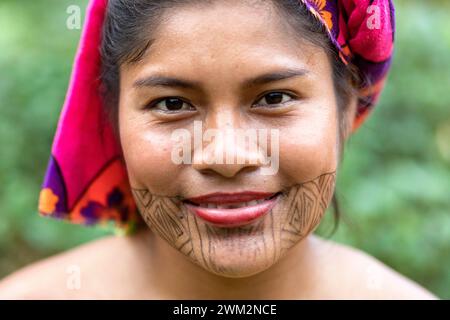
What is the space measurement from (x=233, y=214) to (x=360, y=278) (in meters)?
0.71

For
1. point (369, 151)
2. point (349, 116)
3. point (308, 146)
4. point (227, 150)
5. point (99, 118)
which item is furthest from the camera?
point (369, 151)

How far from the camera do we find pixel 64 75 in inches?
143

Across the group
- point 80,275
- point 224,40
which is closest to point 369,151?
point 80,275

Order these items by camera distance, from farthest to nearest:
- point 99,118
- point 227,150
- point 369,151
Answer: point 369,151 → point 99,118 → point 227,150

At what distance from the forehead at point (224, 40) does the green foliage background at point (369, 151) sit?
129 centimetres

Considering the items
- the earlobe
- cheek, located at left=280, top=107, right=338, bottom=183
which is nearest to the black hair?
the earlobe

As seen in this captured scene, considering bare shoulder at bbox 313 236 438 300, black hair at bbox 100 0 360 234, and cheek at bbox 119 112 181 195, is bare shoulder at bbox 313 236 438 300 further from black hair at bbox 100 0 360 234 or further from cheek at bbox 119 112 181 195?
cheek at bbox 119 112 181 195

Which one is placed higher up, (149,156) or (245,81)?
(245,81)

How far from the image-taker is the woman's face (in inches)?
61.9

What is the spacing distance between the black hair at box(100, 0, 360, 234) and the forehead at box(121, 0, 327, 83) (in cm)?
3

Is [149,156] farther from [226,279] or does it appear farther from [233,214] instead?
[226,279]

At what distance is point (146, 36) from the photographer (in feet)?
5.50

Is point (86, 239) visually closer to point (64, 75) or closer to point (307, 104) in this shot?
point (64, 75)

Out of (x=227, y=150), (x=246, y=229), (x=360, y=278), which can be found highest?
(x=227, y=150)
